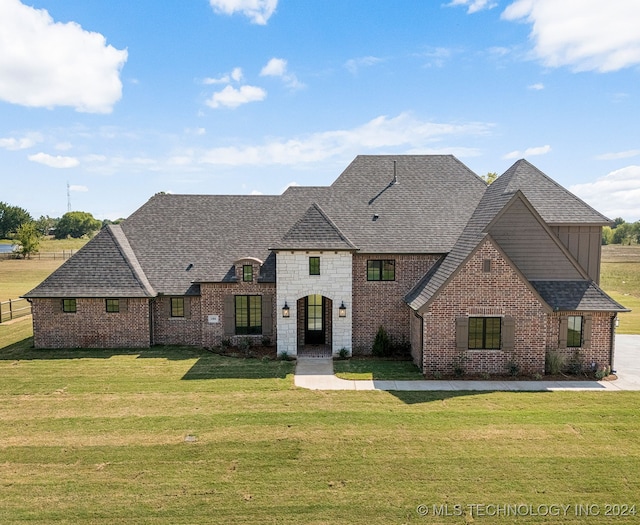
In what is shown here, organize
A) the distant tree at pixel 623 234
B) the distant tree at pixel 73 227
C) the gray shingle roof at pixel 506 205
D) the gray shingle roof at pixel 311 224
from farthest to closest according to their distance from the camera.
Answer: the distant tree at pixel 73 227 → the distant tree at pixel 623 234 → the gray shingle roof at pixel 311 224 → the gray shingle roof at pixel 506 205

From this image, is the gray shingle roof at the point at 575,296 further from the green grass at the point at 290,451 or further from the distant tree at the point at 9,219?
the distant tree at the point at 9,219

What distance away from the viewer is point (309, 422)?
12.0 meters

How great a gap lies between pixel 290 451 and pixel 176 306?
12.5 metres

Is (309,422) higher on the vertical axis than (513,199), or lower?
lower

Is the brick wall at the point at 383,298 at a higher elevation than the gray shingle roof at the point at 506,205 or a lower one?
lower

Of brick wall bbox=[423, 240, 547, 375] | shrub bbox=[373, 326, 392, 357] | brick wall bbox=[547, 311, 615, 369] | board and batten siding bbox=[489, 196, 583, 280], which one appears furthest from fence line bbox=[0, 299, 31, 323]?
brick wall bbox=[547, 311, 615, 369]

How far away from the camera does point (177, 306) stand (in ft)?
68.3

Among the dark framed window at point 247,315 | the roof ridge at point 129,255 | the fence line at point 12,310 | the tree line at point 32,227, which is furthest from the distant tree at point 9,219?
the dark framed window at point 247,315

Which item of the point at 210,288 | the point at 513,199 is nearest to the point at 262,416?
the point at 210,288

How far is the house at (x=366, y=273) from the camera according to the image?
53.0 feet

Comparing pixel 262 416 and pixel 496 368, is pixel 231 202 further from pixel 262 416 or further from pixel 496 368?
pixel 496 368

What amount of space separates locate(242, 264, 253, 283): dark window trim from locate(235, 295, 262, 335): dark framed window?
94cm

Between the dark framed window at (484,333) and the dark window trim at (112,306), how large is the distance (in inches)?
630

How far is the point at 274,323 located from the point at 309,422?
8594mm
